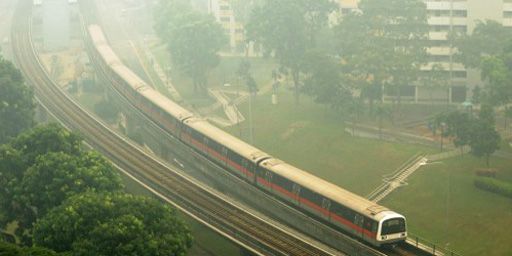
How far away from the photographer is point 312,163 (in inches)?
4259

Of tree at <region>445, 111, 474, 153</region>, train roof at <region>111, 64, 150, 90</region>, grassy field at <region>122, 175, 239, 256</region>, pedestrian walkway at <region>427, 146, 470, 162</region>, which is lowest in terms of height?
grassy field at <region>122, 175, 239, 256</region>

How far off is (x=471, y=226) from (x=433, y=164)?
17442mm

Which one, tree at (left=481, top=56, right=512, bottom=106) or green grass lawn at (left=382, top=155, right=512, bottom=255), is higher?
tree at (left=481, top=56, right=512, bottom=106)

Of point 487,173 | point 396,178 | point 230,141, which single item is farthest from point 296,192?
point 487,173

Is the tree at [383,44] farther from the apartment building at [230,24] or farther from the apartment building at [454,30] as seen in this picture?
the apartment building at [230,24]

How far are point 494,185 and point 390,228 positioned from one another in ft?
75.8

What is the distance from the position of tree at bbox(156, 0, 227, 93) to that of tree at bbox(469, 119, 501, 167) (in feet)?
206

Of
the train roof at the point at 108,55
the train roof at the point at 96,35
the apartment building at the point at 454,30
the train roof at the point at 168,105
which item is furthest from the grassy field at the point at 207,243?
the train roof at the point at 96,35

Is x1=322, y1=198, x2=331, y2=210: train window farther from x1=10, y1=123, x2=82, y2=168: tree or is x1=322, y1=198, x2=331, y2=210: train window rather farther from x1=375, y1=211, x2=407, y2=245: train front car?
x1=10, y1=123, x2=82, y2=168: tree

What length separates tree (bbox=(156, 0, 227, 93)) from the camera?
143 metres

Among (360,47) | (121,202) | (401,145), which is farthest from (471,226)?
(360,47)

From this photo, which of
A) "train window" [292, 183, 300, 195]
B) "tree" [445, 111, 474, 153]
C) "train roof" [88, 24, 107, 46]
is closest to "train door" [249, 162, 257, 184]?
"train window" [292, 183, 300, 195]

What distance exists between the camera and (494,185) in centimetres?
8762

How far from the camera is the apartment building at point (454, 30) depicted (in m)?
130
